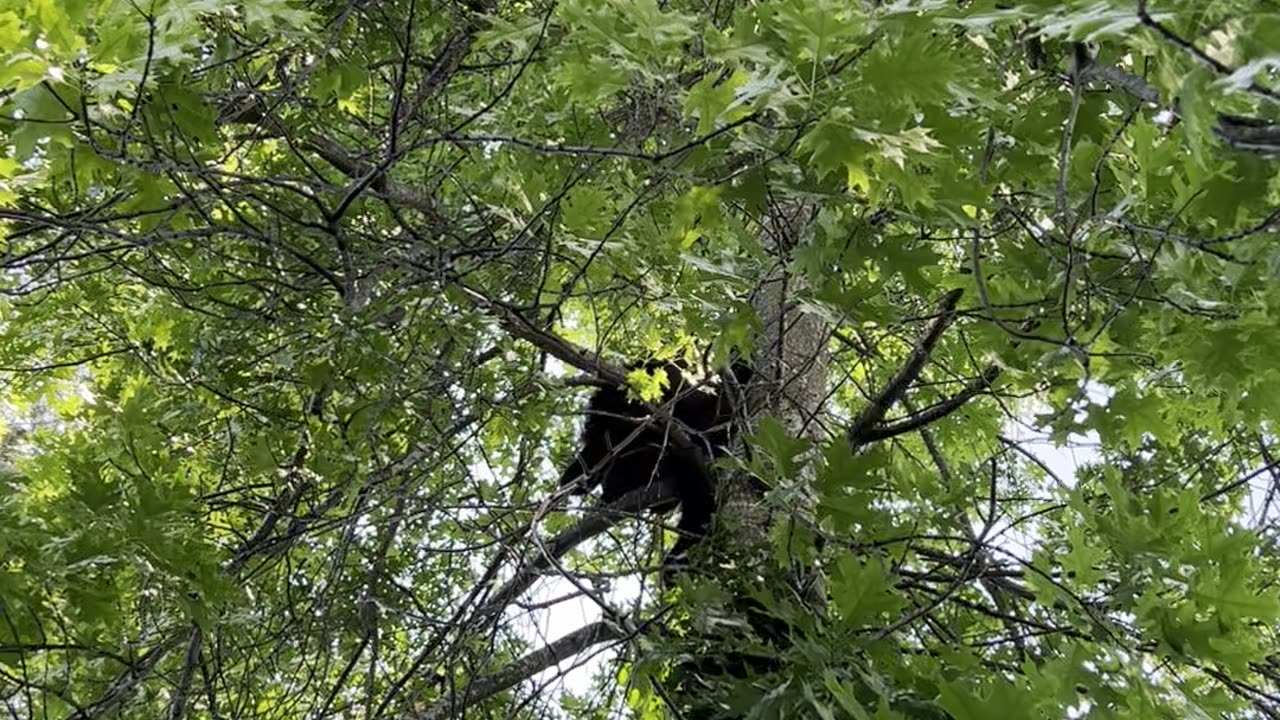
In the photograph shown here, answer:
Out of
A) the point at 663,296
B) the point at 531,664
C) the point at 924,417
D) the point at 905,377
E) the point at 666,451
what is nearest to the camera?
the point at 663,296

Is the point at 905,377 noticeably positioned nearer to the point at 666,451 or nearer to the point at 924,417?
the point at 924,417

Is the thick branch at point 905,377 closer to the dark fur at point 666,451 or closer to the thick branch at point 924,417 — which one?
the thick branch at point 924,417

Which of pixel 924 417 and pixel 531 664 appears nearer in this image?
pixel 924 417

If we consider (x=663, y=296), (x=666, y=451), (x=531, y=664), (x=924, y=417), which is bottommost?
(x=924, y=417)

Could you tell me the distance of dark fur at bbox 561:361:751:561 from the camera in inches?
140

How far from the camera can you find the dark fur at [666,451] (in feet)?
11.7

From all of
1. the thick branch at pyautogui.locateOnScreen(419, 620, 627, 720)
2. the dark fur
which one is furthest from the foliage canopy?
the dark fur

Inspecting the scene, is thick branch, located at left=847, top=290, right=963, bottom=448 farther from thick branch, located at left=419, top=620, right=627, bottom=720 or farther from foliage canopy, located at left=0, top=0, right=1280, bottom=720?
thick branch, located at left=419, top=620, right=627, bottom=720

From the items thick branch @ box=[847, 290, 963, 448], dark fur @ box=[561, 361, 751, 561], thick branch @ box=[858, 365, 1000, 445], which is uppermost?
dark fur @ box=[561, 361, 751, 561]

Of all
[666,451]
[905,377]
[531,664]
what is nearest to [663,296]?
[905,377]

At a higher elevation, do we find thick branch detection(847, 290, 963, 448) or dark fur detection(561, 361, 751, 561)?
dark fur detection(561, 361, 751, 561)

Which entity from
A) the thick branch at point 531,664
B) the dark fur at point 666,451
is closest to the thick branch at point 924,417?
the dark fur at point 666,451

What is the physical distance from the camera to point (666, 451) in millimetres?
3621

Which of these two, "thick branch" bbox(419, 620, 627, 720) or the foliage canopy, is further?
"thick branch" bbox(419, 620, 627, 720)
